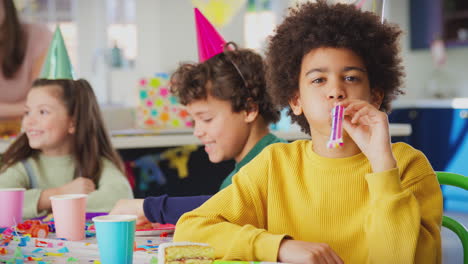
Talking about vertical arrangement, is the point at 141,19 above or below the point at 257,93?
above

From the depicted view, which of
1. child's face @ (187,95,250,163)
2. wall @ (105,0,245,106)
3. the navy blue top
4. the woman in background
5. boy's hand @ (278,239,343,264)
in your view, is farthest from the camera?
wall @ (105,0,245,106)

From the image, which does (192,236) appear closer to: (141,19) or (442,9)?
(442,9)

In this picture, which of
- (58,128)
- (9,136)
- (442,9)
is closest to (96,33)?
(442,9)

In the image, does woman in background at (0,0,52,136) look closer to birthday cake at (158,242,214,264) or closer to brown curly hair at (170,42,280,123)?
brown curly hair at (170,42,280,123)

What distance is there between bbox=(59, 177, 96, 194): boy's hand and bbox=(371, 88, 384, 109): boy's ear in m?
0.88

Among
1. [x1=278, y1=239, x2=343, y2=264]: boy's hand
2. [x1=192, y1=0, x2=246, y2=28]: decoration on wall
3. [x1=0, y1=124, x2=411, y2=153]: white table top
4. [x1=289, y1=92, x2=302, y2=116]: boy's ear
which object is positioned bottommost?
[x1=278, y1=239, x2=343, y2=264]: boy's hand

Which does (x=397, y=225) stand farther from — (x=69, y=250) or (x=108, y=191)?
(x=108, y=191)

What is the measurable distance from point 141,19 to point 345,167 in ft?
19.5

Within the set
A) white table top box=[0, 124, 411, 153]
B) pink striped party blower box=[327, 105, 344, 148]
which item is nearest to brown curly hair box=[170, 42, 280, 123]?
pink striped party blower box=[327, 105, 344, 148]

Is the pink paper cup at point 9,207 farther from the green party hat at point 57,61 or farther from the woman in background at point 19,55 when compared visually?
the woman in background at point 19,55

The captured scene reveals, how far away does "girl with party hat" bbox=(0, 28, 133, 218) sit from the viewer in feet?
6.03

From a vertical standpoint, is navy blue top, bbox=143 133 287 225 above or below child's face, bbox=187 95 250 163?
below

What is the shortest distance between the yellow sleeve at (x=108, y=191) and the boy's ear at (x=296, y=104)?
2.22ft

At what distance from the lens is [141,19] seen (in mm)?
6766
